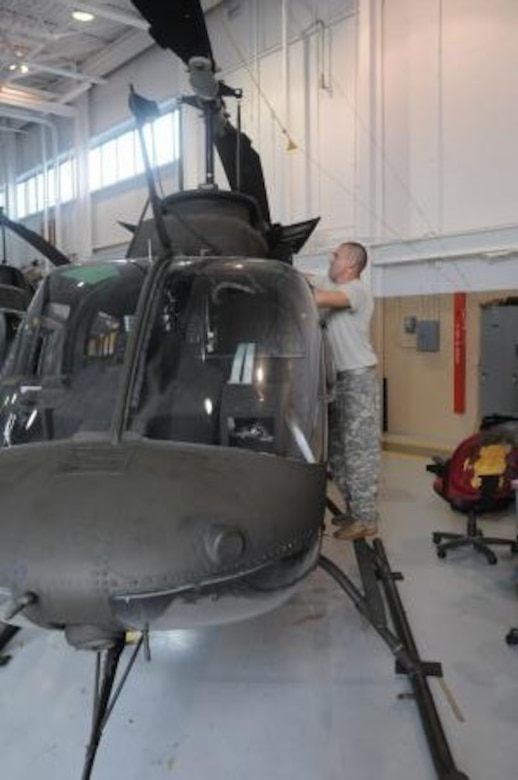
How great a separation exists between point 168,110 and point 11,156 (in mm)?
6718

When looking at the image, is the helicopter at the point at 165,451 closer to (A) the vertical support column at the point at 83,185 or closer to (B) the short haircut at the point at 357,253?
(B) the short haircut at the point at 357,253

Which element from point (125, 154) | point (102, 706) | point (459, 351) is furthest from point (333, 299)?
point (125, 154)

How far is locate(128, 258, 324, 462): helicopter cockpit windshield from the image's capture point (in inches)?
74.7

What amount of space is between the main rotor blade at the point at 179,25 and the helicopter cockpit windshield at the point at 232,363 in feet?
3.97

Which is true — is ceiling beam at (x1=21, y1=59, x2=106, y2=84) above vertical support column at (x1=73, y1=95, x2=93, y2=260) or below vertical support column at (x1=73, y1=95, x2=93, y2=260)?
above

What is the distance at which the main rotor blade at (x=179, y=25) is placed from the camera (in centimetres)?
264

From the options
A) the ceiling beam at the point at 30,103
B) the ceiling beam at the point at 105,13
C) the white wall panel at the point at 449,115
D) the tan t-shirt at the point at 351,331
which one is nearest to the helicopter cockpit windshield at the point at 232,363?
the tan t-shirt at the point at 351,331

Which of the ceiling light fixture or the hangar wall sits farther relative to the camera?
the ceiling light fixture

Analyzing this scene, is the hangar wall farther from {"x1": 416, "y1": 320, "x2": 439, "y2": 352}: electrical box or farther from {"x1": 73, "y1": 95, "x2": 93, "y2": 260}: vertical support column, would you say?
{"x1": 73, "y1": 95, "x2": 93, "y2": 260}: vertical support column

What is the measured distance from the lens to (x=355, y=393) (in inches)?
127

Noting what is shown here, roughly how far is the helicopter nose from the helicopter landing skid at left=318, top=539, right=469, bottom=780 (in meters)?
0.71

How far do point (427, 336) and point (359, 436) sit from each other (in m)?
3.65

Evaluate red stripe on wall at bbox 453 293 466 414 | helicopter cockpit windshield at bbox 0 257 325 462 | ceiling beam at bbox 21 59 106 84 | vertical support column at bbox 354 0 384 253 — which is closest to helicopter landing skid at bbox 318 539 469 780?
helicopter cockpit windshield at bbox 0 257 325 462

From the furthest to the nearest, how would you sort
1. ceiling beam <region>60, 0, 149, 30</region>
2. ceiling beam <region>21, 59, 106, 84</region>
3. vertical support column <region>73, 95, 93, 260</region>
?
vertical support column <region>73, 95, 93, 260</region> → ceiling beam <region>21, 59, 106, 84</region> → ceiling beam <region>60, 0, 149, 30</region>
